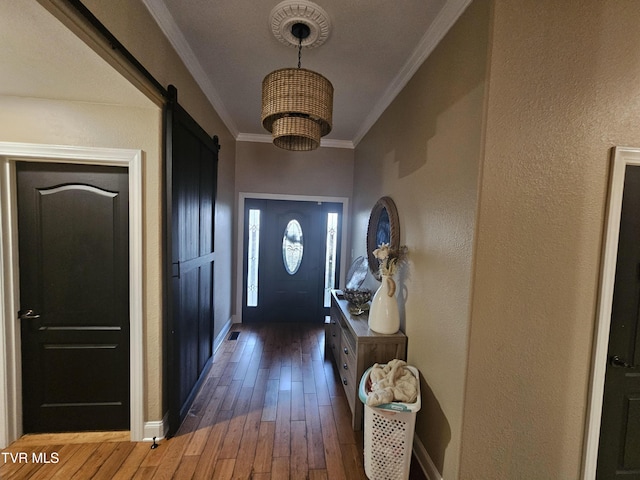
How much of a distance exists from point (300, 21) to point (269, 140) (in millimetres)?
2231

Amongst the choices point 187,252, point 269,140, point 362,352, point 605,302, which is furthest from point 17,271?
point 605,302

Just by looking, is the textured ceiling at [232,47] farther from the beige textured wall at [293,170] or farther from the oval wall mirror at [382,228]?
the beige textured wall at [293,170]

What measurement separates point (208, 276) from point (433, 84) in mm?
2469

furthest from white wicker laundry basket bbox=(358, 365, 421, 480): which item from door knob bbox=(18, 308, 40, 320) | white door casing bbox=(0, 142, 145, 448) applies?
door knob bbox=(18, 308, 40, 320)

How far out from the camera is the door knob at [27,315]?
1.75m

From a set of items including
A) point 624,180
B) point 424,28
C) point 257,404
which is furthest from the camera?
point 257,404

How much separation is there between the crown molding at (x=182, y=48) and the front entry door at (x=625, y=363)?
260 centimetres

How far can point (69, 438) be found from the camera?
5.94 ft

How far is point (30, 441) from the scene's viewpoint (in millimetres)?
1763

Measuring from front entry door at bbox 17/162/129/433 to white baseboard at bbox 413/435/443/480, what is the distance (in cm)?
201

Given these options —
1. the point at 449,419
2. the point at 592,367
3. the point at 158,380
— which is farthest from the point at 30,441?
the point at 592,367

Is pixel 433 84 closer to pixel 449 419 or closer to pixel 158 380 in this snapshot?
pixel 449 419

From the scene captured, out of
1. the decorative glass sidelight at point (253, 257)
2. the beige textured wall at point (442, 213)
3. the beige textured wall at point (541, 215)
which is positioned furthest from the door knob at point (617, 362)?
the decorative glass sidelight at point (253, 257)

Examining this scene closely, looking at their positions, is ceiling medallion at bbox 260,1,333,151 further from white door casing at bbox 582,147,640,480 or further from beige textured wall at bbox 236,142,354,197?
beige textured wall at bbox 236,142,354,197
